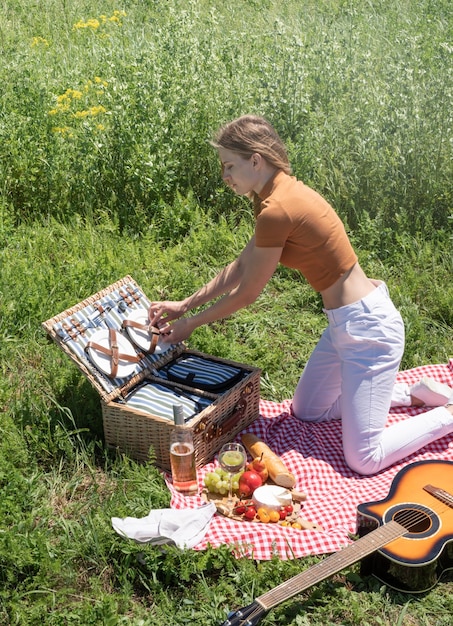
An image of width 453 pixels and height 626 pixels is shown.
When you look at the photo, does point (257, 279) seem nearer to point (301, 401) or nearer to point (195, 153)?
point (301, 401)

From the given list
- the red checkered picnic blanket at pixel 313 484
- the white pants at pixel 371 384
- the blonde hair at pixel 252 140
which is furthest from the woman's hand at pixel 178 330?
the blonde hair at pixel 252 140

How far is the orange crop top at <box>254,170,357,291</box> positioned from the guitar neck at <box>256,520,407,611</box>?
4.20ft

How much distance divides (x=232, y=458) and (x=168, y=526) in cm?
63

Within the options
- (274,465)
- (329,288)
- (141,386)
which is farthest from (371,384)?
(141,386)

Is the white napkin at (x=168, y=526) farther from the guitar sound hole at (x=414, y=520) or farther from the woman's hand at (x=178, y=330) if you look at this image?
the woman's hand at (x=178, y=330)

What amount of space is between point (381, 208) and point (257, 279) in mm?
2434

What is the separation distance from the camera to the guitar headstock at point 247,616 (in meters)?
3.02

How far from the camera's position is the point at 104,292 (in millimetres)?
4488

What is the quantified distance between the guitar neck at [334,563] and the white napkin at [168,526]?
0.52 metres

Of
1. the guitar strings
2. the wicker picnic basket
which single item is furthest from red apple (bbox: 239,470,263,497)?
the guitar strings

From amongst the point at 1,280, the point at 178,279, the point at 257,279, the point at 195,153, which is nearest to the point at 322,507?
the point at 257,279

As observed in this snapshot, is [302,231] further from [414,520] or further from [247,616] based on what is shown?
[247,616]

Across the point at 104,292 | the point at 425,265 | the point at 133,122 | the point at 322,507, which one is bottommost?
the point at 322,507

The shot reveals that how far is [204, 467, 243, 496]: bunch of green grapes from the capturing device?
398 centimetres
